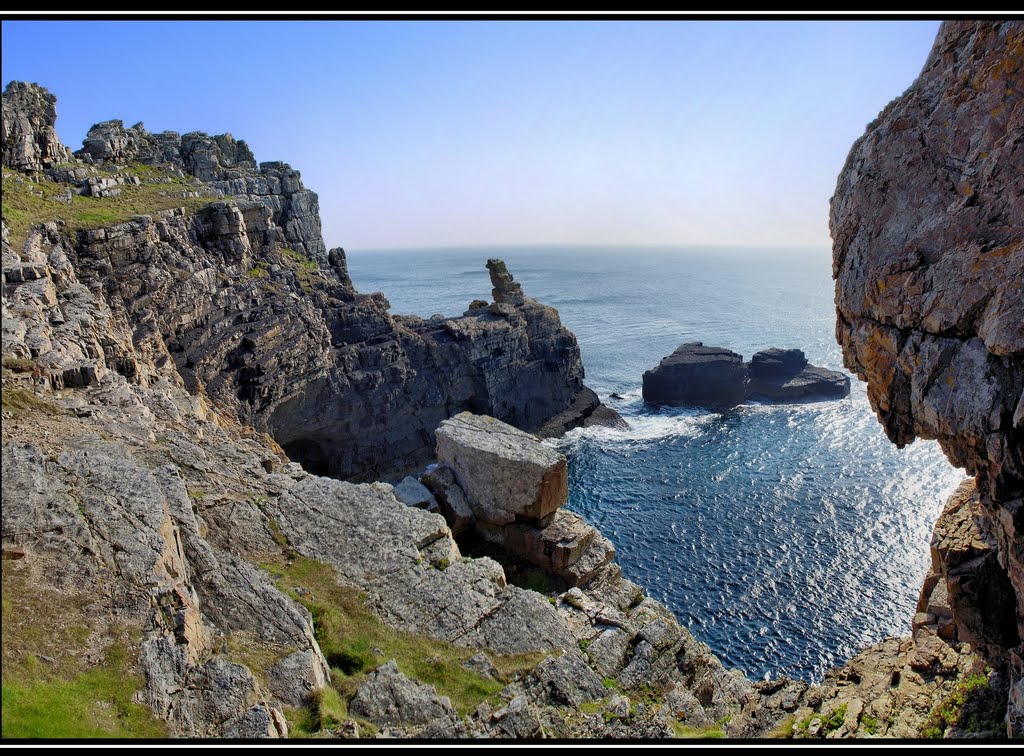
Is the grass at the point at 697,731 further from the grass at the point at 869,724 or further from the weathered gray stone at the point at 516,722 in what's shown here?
the weathered gray stone at the point at 516,722

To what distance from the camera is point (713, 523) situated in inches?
2152

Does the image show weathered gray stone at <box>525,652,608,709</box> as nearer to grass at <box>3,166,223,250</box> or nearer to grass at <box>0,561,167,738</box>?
grass at <box>0,561,167,738</box>

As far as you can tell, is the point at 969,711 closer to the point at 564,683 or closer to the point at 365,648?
the point at 564,683

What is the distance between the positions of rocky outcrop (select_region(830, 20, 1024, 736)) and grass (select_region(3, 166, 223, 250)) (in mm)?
37738

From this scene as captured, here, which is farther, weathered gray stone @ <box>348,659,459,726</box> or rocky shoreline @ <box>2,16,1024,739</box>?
weathered gray stone @ <box>348,659,459,726</box>

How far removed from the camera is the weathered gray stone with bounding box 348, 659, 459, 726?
1463cm

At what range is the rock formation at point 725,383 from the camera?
91.6 meters

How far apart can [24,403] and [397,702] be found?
14.3 metres

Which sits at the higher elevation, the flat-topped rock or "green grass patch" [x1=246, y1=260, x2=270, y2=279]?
"green grass patch" [x1=246, y1=260, x2=270, y2=279]

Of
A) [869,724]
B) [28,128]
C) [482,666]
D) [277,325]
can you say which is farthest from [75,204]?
[869,724]

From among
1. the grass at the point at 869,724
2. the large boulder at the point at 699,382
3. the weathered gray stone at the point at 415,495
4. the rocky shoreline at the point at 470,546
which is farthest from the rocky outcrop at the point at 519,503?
the large boulder at the point at 699,382

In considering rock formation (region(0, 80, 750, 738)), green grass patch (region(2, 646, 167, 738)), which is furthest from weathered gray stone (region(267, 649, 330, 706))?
green grass patch (region(2, 646, 167, 738))

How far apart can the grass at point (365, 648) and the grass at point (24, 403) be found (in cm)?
832

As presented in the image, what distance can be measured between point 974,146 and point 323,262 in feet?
215
